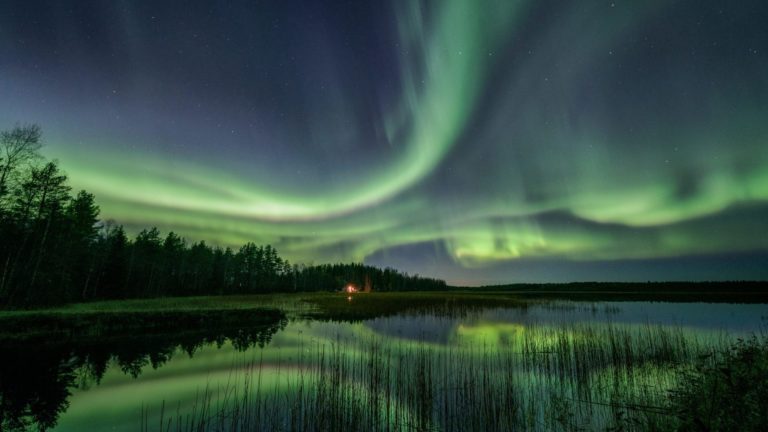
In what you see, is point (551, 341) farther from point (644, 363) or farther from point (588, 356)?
point (644, 363)

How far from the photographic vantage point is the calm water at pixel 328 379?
10.4 metres

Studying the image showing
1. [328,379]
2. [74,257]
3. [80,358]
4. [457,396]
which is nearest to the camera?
[457,396]

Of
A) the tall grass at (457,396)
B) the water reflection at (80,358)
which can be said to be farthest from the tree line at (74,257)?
the tall grass at (457,396)

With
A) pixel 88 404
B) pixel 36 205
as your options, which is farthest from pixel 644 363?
pixel 36 205

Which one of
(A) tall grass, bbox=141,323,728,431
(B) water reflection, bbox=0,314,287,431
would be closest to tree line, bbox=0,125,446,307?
(B) water reflection, bbox=0,314,287,431

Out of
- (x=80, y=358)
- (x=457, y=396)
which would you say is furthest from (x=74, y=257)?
(x=457, y=396)

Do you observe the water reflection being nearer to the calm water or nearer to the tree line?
the calm water

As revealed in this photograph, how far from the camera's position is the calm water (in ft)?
34.2

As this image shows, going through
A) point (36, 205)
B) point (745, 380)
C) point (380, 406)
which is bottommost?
point (380, 406)

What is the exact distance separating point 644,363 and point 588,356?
7.54 ft

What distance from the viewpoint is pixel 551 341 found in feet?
67.4

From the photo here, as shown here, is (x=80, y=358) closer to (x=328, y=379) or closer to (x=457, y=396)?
(x=328, y=379)

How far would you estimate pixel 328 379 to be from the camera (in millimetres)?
13836

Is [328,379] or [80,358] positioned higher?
[328,379]
